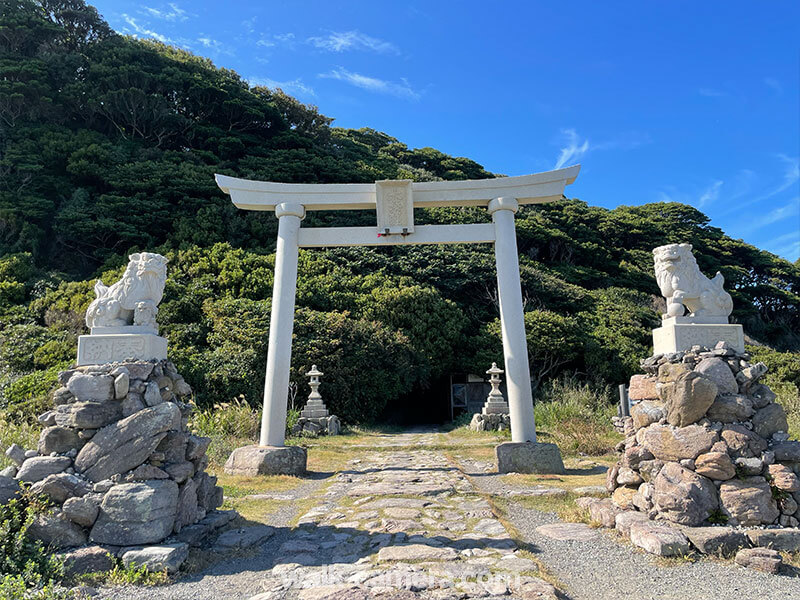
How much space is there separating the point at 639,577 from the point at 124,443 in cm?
360

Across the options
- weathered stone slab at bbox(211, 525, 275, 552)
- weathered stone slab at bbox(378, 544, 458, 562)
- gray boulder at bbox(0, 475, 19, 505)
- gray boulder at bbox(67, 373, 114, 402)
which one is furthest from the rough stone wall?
gray boulder at bbox(0, 475, 19, 505)

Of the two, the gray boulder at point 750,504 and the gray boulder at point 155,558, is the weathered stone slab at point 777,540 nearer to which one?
the gray boulder at point 750,504

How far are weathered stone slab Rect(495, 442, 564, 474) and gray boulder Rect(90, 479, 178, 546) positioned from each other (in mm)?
4467

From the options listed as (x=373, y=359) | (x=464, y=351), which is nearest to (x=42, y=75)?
(x=373, y=359)

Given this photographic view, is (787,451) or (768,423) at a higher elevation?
(768,423)

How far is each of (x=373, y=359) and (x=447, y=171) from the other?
1877cm

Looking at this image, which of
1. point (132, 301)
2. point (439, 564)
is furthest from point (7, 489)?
point (439, 564)

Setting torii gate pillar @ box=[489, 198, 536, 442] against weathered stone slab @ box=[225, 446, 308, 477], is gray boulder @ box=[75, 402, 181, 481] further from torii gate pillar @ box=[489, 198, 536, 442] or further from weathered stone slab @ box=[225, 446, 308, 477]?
torii gate pillar @ box=[489, 198, 536, 442]

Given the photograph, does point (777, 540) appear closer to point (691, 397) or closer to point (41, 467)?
point (691, 397)

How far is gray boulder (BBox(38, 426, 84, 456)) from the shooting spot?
11.6 ft

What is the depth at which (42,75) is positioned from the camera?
19.6 metres

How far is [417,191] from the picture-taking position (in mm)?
7535

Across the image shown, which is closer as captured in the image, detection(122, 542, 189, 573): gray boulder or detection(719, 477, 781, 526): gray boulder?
detection(122, 542, 189, 573): gray boulder

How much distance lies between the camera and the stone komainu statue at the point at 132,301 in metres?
4.10
